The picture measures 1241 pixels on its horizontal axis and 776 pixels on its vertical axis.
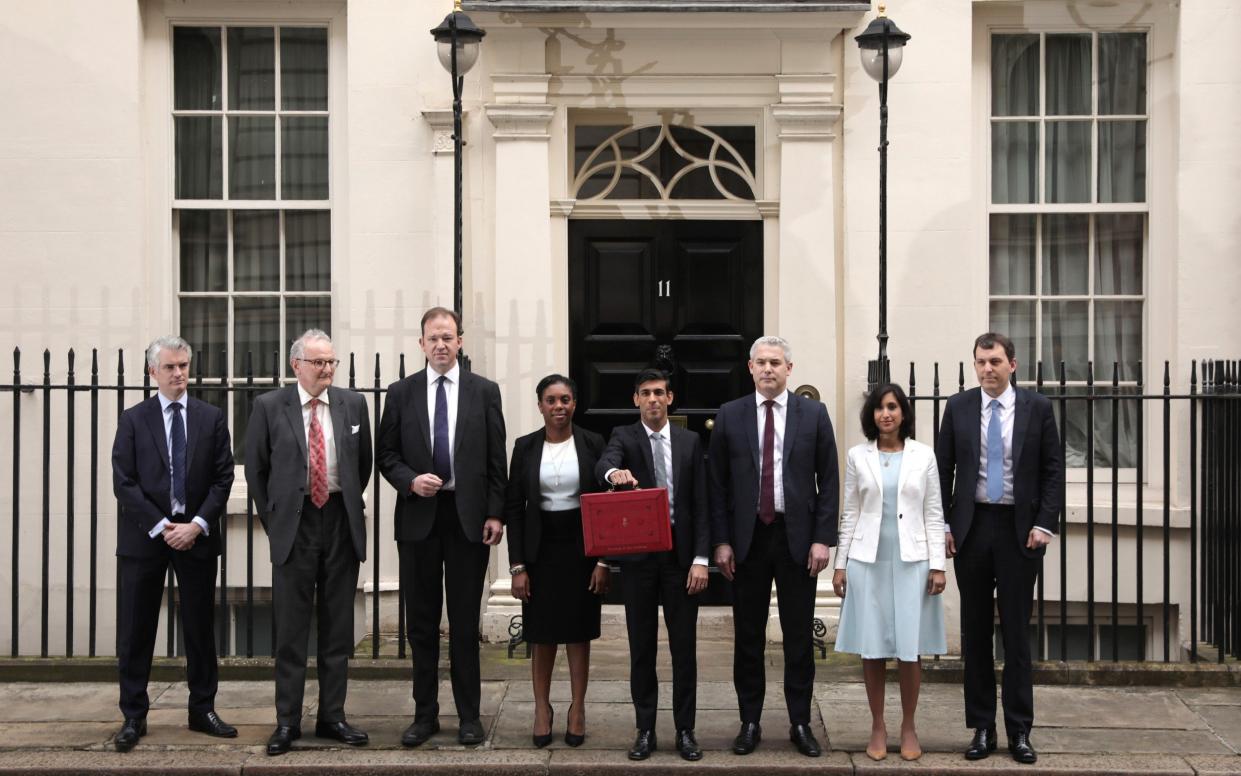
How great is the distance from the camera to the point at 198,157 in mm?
9711

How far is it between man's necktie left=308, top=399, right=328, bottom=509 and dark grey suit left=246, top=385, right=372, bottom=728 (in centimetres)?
4

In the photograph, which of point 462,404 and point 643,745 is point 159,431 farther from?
point 643,745

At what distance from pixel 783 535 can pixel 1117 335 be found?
3959 mm

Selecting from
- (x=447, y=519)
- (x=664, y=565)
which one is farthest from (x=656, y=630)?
(x=447, y=519)

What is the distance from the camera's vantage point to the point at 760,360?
6.76m

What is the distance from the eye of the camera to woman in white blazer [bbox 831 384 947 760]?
6.54 m

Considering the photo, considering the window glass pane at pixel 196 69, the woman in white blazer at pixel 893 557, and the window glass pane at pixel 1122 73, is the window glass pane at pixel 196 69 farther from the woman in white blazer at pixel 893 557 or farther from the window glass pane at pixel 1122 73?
the window glass pane at pixel 1122 73

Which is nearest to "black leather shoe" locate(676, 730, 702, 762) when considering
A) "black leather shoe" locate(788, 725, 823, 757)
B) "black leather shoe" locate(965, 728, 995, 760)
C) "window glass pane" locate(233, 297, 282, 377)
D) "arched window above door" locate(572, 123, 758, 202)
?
"black leather shoe" locate(788, 725, 823, 757)

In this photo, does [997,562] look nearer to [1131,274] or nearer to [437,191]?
[1131,274]

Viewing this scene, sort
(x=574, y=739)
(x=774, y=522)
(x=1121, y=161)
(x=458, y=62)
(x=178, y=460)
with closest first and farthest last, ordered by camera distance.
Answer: (x=774, y=522) < (x=574, y=739) < (x=178, y=460) < (x=458, y=62) < (x=1121, y=161)

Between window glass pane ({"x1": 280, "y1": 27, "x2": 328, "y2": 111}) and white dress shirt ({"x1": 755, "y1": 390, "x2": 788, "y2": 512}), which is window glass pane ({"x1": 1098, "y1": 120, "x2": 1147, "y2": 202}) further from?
window glass pane ({"x1": 280, "y1": 27, "x2": 328, "y2": 111})

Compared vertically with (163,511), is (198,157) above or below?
above

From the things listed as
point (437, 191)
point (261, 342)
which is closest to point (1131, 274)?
point (437, 191)

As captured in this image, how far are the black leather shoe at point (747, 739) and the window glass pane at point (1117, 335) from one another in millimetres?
4135
